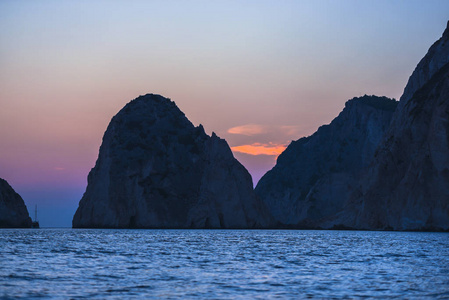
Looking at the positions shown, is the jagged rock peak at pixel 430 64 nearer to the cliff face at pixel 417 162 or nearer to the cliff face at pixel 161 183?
the cliff face at pixel 417 162

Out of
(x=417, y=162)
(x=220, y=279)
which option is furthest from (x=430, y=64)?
(x=220, y=279)

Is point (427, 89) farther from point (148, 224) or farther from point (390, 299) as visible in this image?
point (390, 299)

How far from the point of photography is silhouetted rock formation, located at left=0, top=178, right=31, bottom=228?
167m

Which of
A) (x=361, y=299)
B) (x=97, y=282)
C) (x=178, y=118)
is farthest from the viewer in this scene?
(x=178, y=118)

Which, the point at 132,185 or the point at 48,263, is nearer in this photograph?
the point at 48,263

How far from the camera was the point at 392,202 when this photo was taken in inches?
5295

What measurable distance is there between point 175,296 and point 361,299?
24.7 feet

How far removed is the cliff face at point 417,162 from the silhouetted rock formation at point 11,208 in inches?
4059

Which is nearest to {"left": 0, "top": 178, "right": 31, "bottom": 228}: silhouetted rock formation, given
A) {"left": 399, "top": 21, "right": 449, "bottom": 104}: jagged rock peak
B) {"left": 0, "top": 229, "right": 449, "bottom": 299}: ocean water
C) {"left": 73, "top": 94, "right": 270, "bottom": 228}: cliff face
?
{"left": 73, "top": 94, "right": 270, "bottom": 228}: cliff face

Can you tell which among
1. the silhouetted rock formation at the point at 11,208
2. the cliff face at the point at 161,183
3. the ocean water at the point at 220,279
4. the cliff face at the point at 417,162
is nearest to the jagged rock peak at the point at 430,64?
the cliff face at the point at 417,162

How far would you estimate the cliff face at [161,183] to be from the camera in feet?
549

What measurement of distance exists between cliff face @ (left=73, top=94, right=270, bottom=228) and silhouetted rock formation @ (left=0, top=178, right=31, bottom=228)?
16.5 meters

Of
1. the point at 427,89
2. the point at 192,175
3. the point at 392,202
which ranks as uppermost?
the point at 427,89

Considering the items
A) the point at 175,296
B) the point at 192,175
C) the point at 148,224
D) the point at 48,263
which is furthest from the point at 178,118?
the point at 175,296
